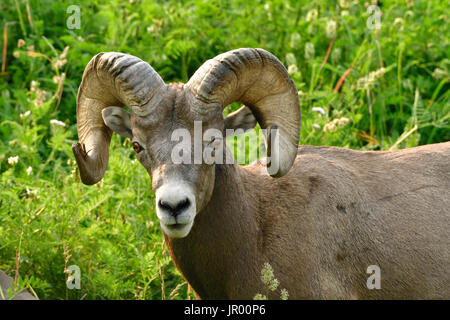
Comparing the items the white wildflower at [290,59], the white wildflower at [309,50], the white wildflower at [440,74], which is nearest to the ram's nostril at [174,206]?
the white wildflower at [290,59]

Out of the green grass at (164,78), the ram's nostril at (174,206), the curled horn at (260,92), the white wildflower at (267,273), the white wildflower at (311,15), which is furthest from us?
the white wildflower at (311,15)

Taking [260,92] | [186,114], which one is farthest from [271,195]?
[186,114]

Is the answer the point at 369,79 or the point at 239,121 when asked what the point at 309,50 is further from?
the point at 239,121

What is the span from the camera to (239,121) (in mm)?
6449

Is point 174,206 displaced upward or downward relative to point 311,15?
downward

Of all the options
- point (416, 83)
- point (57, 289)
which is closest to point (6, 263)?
point (57, 289)

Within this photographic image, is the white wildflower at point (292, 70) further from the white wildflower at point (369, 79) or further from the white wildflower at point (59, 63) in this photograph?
the white wildflower at point (59, 63)

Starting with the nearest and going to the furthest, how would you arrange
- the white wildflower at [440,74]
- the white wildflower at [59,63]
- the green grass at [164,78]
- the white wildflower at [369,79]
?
the green grass at [164,78]
the white wildflower at [369,79]
the white wildflower at [59,63]
the white wildflower at [440,74]

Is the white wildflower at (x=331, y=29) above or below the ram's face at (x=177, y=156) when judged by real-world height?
above

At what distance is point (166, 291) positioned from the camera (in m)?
8.02

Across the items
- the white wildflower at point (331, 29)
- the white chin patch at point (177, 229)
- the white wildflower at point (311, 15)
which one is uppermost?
the white wildflower at point (311, 15)

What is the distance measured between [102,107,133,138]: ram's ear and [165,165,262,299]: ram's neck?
0.86 metres

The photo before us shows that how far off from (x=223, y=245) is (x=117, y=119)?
1.36m

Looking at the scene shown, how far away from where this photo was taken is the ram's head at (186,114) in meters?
5.71
